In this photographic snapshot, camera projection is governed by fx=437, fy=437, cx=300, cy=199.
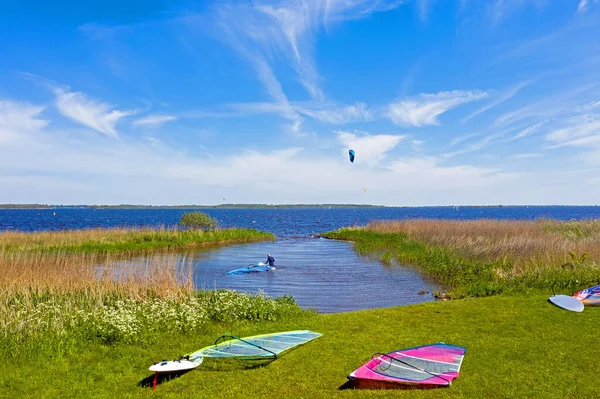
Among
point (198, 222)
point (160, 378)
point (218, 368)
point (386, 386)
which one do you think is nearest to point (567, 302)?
point (386, 386)

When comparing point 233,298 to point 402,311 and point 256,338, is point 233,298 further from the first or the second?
point 402,311

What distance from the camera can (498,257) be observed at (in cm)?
1858

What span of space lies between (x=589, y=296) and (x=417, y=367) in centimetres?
746

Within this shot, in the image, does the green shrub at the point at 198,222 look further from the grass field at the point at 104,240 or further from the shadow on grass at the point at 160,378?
the shadow on grass at the point at 160,378

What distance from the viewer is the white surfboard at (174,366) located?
6895 millimetres

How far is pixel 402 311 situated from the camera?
1166 cm

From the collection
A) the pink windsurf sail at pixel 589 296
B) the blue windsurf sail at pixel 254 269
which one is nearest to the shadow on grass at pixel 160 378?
the pink windsurf sail at pixel 589 296

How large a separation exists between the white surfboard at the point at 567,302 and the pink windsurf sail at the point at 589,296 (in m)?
0.25

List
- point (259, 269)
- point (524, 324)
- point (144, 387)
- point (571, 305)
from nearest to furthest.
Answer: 1. point (144, 387)
2. point (524, 324)
3. point (571, 305)
4. point (259, 269)

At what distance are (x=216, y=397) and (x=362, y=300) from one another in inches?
365

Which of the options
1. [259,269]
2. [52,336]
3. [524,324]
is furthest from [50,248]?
[524,324]

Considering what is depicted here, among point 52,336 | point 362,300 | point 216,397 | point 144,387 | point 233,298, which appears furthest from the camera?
point 362,300

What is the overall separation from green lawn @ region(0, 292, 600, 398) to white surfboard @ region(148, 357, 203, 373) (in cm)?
22

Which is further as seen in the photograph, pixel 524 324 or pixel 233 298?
pixel 233 298
